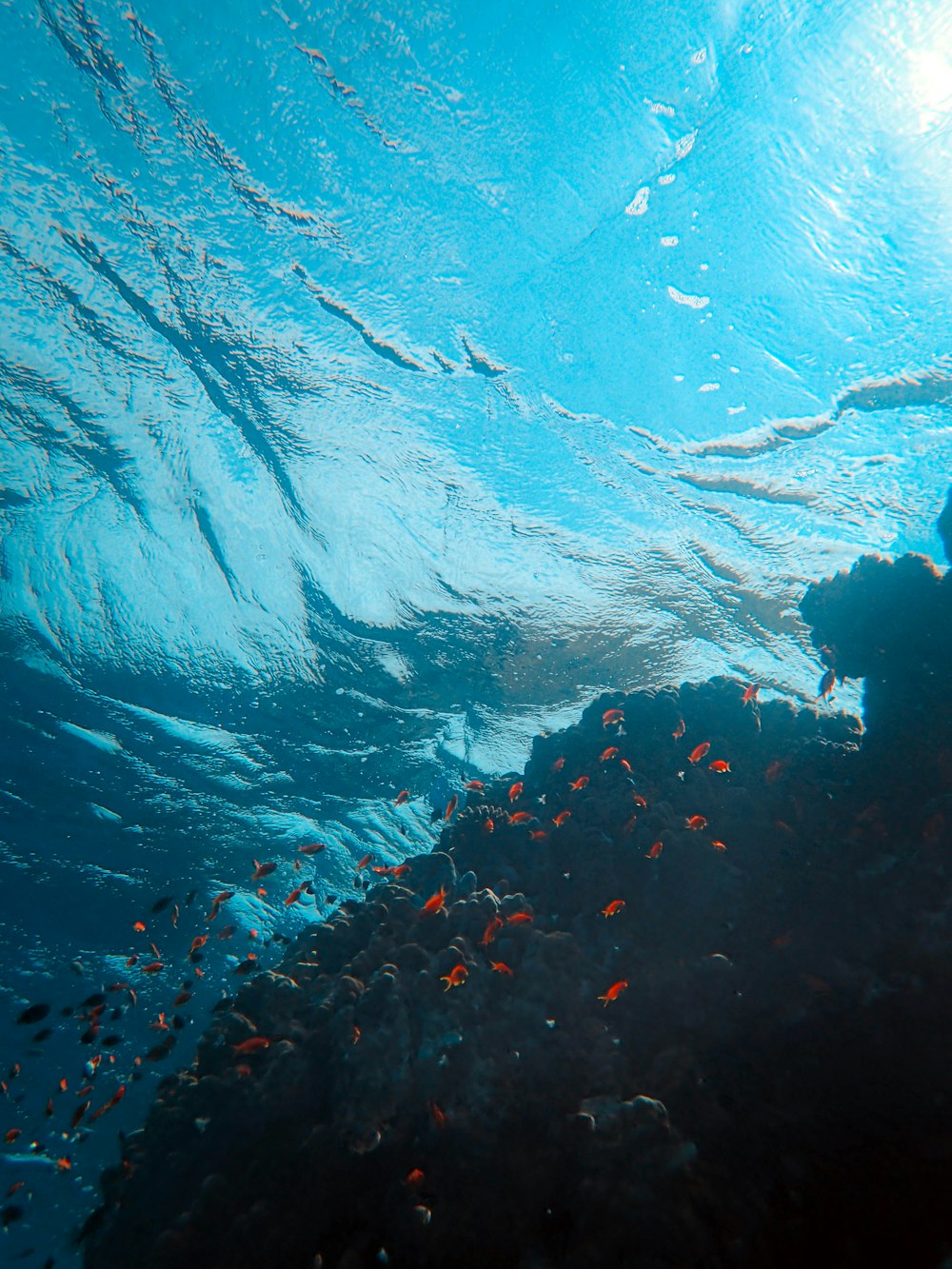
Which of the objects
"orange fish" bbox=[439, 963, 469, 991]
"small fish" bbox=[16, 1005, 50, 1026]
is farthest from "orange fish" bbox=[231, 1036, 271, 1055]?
"small fish" bbox=[16, 1005, 50, 1026]

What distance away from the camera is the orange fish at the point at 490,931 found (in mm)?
7090

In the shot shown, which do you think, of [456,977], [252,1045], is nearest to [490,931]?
[456,977]

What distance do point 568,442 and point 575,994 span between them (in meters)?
9.49

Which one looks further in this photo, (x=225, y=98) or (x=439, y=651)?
(x=439, y=651)

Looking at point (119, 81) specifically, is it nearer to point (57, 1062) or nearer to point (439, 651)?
point (439, 651)

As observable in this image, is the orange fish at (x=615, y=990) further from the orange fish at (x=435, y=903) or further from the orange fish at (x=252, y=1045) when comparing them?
the orange fish at (x=252, y=1045)

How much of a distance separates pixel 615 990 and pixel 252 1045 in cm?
437

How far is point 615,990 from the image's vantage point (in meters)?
6.41

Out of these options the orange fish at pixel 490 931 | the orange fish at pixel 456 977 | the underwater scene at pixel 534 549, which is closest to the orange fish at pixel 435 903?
the underwater scene at pixel 534 549

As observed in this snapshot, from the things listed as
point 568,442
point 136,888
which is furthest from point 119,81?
point 136,888

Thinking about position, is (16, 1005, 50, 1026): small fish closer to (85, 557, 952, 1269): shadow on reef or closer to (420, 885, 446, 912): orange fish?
(85, 557, 952, 1269): shadow on reef

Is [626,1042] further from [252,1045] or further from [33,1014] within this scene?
[33,1014]

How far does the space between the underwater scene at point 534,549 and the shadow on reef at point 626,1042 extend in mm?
45

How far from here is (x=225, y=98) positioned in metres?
7.90
